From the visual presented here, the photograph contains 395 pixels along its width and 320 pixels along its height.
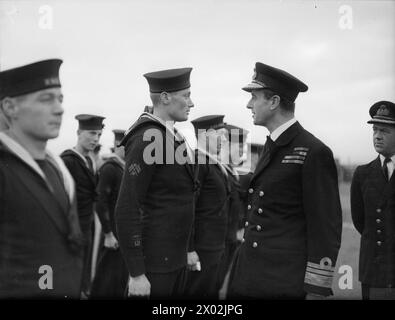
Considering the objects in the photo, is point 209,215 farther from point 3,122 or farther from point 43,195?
point 3,122

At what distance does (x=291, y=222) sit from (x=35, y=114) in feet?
4.74

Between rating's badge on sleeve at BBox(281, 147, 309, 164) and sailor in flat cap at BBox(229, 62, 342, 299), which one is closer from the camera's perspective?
sailor in flat cap at BBox(229, 62, 342, 299)

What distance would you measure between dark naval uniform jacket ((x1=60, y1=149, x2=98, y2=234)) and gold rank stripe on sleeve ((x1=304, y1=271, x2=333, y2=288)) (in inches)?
54.0

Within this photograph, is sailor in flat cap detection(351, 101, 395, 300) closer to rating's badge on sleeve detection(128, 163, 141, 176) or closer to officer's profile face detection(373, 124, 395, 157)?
officer's profile face detection(373, 124, 395, 157)

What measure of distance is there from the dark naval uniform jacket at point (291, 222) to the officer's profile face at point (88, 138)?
111 centimetres

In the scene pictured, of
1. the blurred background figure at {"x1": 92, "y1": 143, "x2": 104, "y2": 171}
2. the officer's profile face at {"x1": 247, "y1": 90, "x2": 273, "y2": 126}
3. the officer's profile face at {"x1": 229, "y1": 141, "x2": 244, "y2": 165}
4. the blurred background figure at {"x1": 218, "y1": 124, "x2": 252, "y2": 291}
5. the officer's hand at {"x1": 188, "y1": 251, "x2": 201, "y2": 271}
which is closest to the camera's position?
the officer's profile face at {"x1": 247, "y1": 90, "x2": 273, "y2": 126}

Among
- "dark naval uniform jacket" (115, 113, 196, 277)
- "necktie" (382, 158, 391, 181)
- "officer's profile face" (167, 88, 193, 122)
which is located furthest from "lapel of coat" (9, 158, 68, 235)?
"necktie" (382, 158, 391, 181)

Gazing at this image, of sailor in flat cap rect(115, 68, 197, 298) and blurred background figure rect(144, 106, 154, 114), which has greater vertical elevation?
blurred background figure rect(144, 106, 154, 114)

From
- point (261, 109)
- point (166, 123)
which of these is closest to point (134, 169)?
point (166, 123)

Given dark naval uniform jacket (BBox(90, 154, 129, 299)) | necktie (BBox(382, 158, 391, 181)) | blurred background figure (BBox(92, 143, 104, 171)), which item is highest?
blurred background figure (BBox(92, 143, 104, 171))

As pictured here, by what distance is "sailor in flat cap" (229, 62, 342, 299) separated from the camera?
2561mm
